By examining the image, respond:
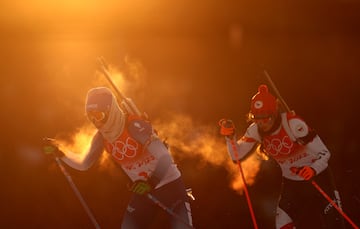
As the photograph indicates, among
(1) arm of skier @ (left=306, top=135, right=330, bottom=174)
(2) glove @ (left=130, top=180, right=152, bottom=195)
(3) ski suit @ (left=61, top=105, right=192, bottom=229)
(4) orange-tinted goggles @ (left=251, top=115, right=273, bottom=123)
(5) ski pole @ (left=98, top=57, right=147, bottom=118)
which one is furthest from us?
(5) ski pole @ (left=98, top=57, right=147, bottom=118)

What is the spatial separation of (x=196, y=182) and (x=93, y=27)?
113 inches

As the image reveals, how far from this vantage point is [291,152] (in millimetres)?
6852

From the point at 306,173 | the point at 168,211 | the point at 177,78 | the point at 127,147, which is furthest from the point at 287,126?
the point at 177,78

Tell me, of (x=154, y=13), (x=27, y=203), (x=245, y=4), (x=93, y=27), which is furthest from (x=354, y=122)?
(x=27, y=203)

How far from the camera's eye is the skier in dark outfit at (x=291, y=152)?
22.2 ft

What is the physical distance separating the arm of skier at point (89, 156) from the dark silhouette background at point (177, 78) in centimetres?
218

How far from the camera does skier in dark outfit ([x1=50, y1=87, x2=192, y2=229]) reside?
6.54m

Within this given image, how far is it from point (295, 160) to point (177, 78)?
109 inches

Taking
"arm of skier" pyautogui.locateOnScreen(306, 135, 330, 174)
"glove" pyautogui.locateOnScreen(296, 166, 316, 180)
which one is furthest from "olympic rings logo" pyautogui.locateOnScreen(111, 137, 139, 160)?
"arm of skier" pyautogui.locateOnScreen(306, 135, 330, 174)

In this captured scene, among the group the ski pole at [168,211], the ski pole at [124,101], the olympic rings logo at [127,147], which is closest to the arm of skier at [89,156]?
the olympic rings logo at [127,147]

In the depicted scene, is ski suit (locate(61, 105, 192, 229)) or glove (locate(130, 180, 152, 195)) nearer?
glove (locate(130, 180, 152, 195))

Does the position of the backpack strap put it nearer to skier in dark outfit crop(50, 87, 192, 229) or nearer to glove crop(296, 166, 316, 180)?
glove crop(296, 166, 316, 180)

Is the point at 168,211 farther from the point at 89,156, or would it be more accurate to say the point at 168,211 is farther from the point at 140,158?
the point at 89,156

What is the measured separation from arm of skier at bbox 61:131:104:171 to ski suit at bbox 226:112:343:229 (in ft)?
5.00
